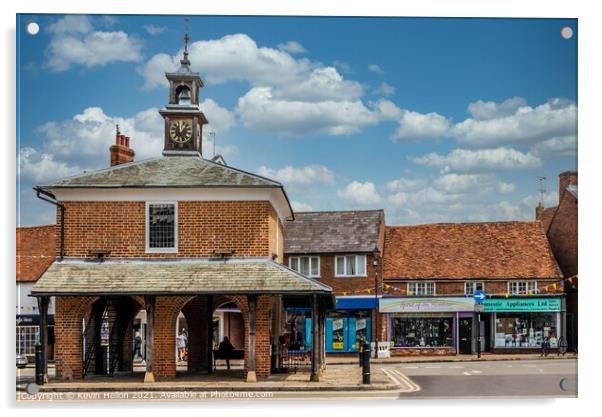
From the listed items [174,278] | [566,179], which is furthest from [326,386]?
[566,179]

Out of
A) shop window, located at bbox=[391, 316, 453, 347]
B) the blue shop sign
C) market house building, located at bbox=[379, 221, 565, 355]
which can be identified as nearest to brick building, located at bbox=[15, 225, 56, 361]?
the blue shop sign

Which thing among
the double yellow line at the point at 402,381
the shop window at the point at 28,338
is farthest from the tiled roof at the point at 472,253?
the shop window at the point at 28,338

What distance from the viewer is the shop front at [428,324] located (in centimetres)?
4809

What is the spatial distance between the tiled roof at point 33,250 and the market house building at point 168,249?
934 millimetres

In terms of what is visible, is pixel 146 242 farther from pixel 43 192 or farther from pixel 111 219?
pixel 43 192

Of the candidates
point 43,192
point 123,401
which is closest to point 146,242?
point 43,192

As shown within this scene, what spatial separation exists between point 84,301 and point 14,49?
8.34 metres

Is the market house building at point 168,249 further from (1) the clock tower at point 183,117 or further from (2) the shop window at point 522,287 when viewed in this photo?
(2) the shop window at point 522,287

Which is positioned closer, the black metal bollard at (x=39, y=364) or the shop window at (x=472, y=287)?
the black metal bollard at (x=39, y=364)

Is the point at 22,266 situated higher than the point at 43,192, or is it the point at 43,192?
the point at 43,192

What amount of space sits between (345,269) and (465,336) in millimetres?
6003

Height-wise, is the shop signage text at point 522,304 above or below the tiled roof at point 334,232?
below

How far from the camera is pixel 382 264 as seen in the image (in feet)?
164

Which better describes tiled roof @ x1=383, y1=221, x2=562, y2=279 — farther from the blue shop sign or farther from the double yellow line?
the double yellow line
